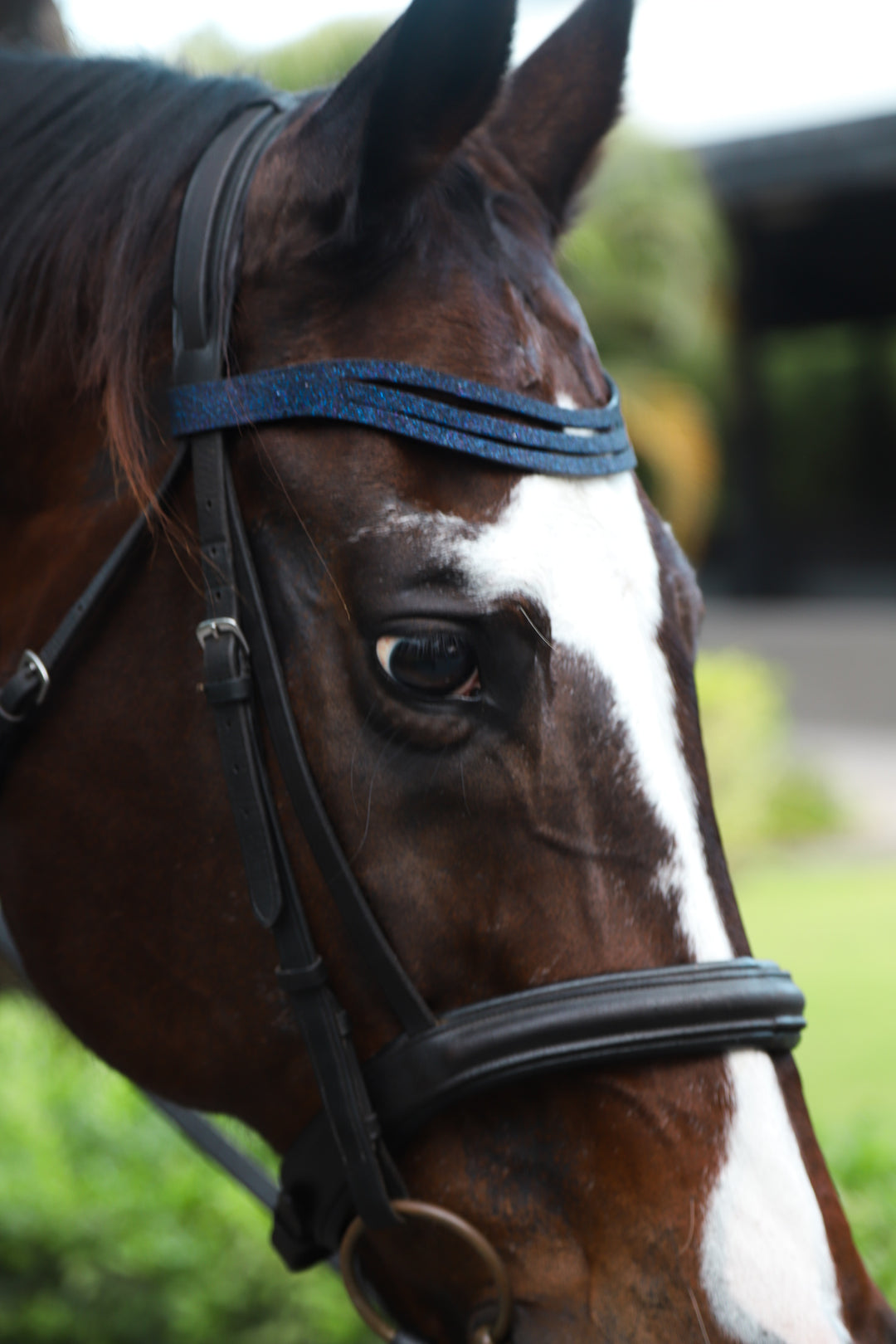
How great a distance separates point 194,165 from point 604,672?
0.68 meters

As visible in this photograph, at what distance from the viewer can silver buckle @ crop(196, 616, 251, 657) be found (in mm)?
1153

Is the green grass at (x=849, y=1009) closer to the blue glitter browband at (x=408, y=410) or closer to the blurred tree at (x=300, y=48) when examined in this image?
the blue glitter browband at (x=408, y=410)

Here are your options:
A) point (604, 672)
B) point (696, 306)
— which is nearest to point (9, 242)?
point (604, 672)

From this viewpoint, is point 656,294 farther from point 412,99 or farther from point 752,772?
point 412,99

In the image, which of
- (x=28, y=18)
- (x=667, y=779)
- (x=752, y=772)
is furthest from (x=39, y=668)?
(x=752, y=772)

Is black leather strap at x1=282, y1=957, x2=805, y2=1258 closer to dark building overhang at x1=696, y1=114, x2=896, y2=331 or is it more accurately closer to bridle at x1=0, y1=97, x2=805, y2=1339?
bridle at x1=0, y1=97, x2=805, y2=1339

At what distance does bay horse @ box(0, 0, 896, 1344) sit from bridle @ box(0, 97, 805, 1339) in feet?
0.06

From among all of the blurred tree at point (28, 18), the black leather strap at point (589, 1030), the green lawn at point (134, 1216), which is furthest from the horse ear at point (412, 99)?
the blurred tree at point (28, 18)

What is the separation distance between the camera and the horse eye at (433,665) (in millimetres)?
1098

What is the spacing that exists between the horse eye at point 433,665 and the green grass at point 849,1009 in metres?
1.23

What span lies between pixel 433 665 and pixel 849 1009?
328cm

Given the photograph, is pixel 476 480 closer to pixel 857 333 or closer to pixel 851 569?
pixel 851 569

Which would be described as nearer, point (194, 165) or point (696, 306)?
point (194, 165)

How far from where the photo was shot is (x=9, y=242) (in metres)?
1.34
